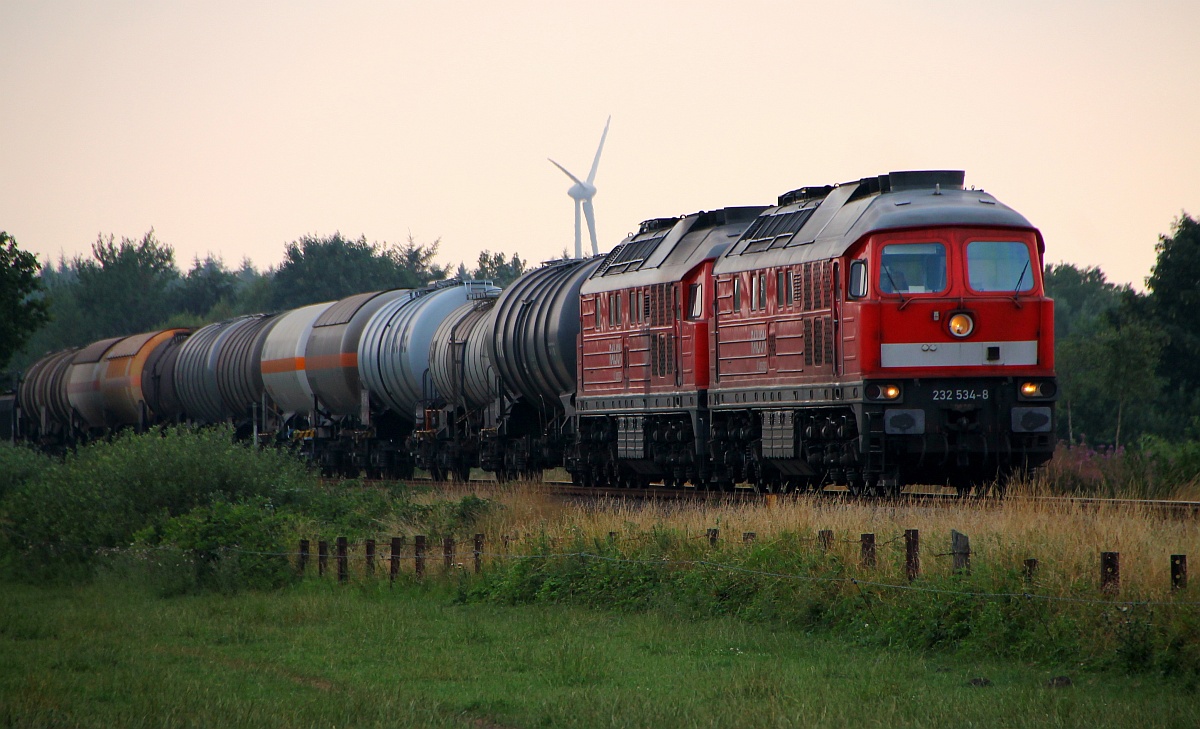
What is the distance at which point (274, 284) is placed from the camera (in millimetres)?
109375

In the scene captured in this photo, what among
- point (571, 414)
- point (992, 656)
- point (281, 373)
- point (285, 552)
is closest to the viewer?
point (992, 656)

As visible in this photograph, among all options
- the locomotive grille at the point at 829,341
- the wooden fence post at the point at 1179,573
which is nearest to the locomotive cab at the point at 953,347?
the locomotive grille at the point at 829,341

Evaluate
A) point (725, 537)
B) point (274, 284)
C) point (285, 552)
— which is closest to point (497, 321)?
point (285, 552)

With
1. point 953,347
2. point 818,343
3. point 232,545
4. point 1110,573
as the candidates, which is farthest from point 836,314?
point 1110,573

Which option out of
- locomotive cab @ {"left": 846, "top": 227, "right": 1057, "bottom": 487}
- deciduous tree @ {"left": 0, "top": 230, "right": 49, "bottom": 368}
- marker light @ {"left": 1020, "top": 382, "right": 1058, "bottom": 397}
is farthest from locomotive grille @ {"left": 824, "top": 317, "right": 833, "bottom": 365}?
deciduous tree @ {"left": 0, "top": 230, "right": 49, "bottom": 368}

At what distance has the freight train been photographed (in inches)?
773

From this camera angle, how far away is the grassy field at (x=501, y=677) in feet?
33.7

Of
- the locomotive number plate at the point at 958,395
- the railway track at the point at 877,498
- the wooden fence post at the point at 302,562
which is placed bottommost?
the wooden fence post at the point at 302,562

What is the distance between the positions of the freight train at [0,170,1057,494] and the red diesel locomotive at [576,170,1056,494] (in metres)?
0.03

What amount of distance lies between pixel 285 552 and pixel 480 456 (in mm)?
12164

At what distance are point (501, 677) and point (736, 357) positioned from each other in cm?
1143

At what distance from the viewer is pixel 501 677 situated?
12414mm

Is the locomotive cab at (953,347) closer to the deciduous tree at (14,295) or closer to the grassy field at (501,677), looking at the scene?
the grassy field at (501,677)

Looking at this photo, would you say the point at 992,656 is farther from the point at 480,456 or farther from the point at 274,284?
the point at 274,284
